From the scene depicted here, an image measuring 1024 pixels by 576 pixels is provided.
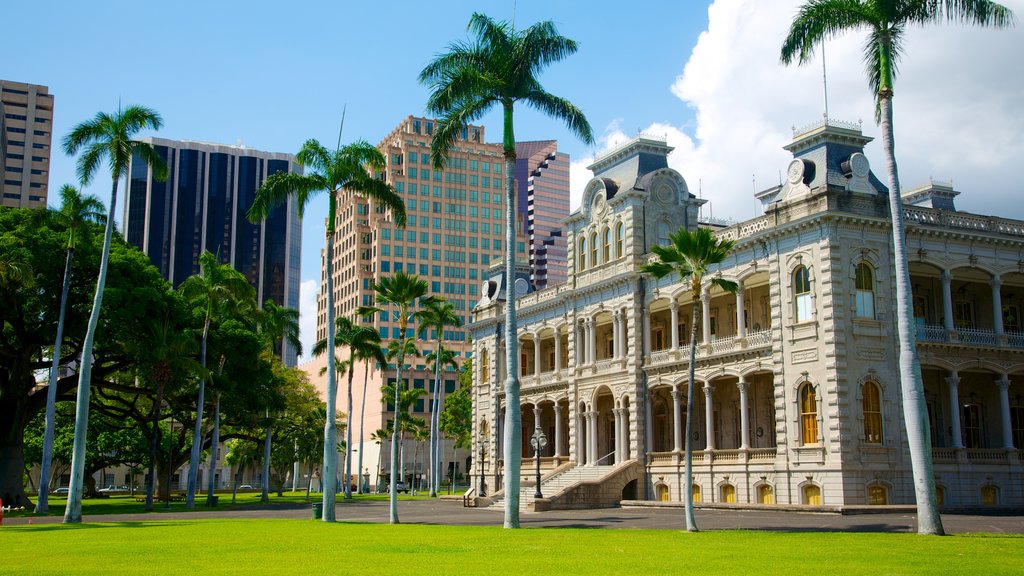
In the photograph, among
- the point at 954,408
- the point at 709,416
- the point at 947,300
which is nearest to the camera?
the point at 954,408

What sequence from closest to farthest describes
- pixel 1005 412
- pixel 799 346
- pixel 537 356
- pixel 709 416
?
pixel 799 346, pixel 1005 412, pixel 709 416, pixel 537 356

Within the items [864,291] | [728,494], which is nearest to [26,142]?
[728,494]

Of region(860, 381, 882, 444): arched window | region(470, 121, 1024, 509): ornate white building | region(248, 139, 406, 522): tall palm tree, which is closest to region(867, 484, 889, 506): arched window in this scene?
region(470, 121, 1024, 509): ornate white building

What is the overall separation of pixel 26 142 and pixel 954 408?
171 meters

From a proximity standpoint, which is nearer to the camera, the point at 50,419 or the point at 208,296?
the point at 50,419

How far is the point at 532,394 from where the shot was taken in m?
63.3

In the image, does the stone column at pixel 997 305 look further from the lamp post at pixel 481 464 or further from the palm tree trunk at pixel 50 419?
the palm tree trunk at pixel 50 419

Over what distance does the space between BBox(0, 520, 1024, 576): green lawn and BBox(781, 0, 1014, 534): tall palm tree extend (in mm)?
3947

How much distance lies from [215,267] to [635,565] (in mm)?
42169

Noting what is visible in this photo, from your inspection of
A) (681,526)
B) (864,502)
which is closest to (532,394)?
(864,502)

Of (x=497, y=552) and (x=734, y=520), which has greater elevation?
(x=497, y=552)

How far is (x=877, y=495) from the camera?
39.5m

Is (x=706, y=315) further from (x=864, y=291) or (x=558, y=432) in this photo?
(x=558, y=432)

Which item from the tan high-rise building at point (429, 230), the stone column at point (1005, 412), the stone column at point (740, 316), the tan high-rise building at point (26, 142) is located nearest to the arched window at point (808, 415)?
the stone column at point (740, 316)
